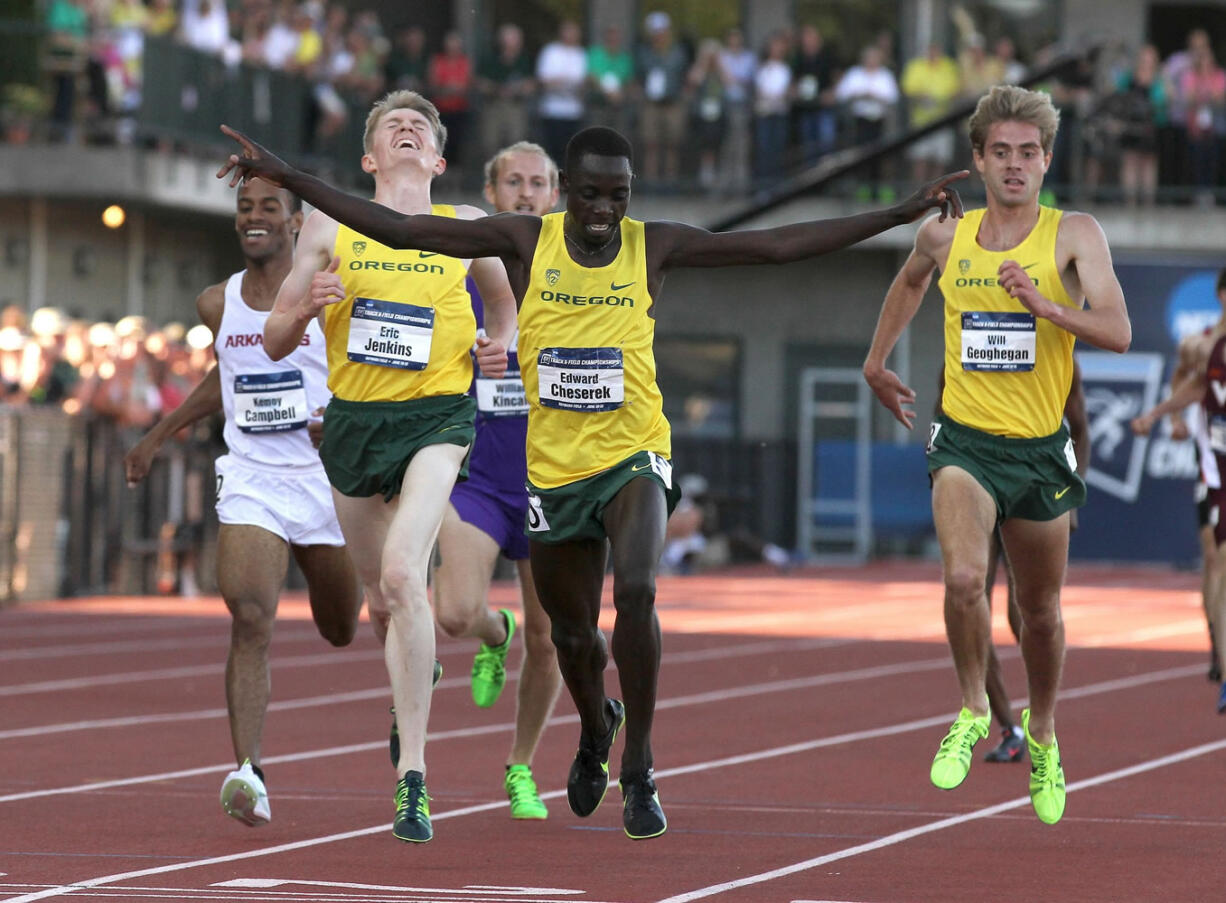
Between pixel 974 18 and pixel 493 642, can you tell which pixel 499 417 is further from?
pixel 974 18

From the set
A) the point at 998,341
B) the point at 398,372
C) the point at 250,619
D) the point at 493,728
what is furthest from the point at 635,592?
the point at 493,728

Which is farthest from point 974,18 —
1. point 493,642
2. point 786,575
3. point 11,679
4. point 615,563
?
point 615,563

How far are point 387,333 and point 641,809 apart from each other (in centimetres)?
181

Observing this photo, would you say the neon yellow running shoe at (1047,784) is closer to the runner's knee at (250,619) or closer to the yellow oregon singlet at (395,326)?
the yellow oregon singlet at (395,326)

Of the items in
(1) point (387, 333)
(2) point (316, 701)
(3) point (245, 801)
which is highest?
(1) point (387, 333)

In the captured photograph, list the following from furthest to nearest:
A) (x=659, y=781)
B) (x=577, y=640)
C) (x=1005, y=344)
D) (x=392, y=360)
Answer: (x=659, y=781) → (x=1005, y=344) → (x=392, y=360) → (x=577, y=640)

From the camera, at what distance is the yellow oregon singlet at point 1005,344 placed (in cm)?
860

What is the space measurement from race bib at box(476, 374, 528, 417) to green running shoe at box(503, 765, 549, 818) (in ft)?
5.12

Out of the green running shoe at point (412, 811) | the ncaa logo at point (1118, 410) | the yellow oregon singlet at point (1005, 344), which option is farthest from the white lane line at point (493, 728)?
the ncaa logo at point (1118, 410)

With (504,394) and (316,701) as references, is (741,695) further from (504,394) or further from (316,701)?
(504,394)

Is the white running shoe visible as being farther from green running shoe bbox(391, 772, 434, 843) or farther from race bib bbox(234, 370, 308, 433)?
race bib bbox(234, 370, 308, 433)

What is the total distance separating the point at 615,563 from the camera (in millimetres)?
7777

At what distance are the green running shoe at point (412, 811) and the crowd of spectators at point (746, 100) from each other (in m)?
23.3

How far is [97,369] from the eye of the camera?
21828 millimetres
